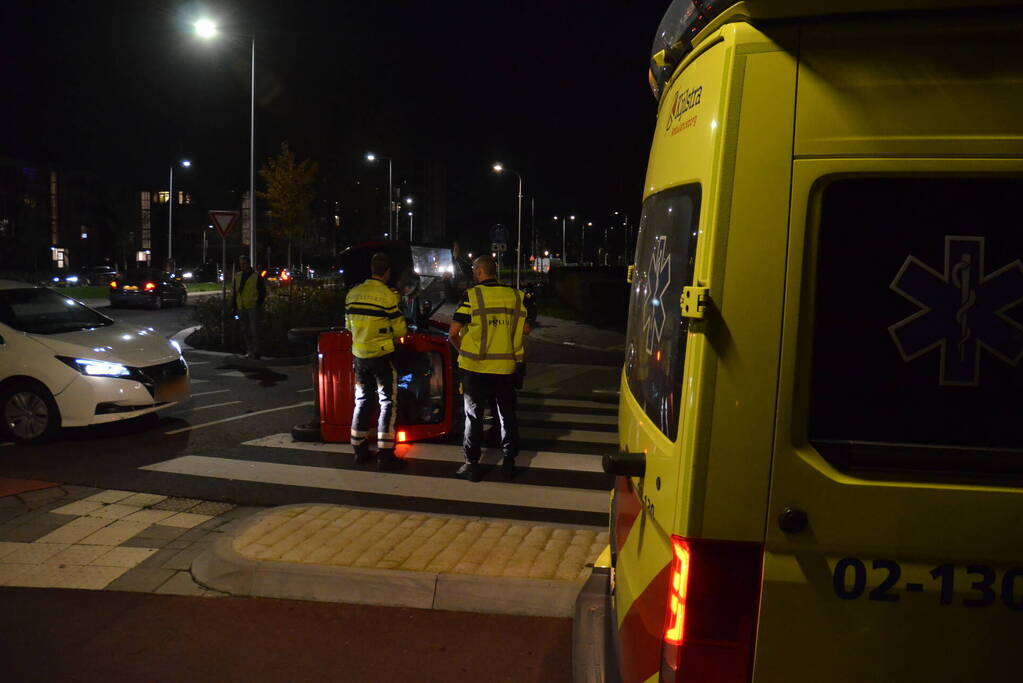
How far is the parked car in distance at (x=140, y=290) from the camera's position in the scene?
3241 centimetres

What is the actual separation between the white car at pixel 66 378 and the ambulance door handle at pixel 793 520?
8.12m

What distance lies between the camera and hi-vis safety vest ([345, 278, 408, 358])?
7.54 meters

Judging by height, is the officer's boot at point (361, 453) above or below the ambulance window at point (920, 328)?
below

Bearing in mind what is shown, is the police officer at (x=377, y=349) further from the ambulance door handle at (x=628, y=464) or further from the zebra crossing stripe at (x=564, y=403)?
the ambulance door handle at (x=628, y=464)

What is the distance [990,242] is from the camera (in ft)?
6.65

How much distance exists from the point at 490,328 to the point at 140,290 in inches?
1135

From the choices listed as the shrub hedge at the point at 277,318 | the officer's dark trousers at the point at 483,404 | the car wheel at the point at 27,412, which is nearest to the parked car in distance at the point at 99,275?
the shrub hedge at the point at 277,318

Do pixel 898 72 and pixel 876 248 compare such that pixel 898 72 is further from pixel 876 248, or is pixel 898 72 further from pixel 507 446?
pixel 507 446

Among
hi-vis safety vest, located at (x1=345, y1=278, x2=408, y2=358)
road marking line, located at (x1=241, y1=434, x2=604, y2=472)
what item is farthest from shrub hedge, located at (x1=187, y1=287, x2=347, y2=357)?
hi-vis safety vest, located at (x1=345, y1=278, x2=408, y2=358)

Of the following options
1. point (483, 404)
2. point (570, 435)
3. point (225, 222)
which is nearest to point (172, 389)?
point (483, 404)

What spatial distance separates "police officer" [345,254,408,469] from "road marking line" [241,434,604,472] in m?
0.48

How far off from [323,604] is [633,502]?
8.50 ft

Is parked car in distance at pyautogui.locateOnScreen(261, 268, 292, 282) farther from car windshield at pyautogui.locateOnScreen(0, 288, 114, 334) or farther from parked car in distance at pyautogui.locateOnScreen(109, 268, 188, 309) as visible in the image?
car windshield at pyautogui.locateOnScreen(0, 288, 114, 334)

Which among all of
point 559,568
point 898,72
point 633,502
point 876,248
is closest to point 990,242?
point 876,248
